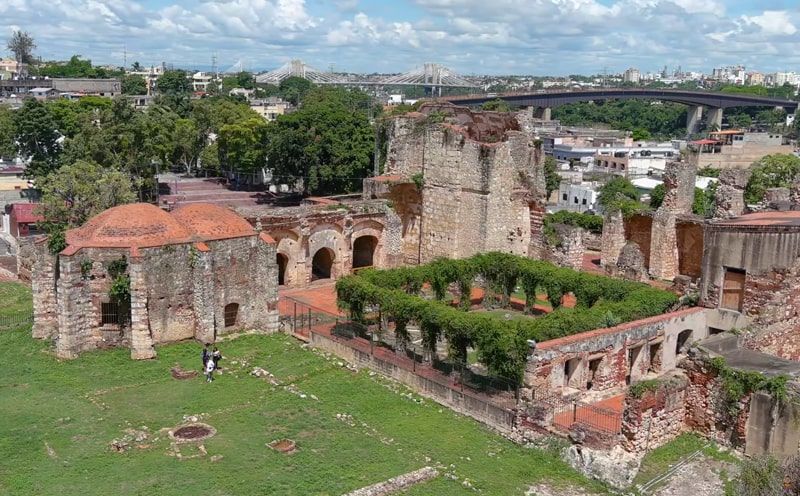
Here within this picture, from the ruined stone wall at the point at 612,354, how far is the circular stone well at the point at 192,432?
25.0 feet

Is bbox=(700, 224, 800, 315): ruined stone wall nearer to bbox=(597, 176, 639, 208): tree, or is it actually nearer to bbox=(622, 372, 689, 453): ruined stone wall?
bbox=(622, 372, 689, 453): ruined stone wall

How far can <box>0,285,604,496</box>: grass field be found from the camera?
16.1 m

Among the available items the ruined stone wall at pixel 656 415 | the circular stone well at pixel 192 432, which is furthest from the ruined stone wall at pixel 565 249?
the circular stone well at pixel 192 432

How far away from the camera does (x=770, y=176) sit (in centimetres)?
5153

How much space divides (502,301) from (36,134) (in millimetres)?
43978

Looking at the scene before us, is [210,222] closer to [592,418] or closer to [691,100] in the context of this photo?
[592,418]

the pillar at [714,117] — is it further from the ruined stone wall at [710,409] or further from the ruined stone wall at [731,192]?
the ruined stone wall at [710,409]

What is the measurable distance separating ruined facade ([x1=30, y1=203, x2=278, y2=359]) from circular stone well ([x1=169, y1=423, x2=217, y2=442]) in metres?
5.42

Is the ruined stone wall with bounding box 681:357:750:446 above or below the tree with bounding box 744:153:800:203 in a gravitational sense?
below

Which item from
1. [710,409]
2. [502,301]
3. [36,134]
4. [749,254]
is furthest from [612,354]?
[36,134]

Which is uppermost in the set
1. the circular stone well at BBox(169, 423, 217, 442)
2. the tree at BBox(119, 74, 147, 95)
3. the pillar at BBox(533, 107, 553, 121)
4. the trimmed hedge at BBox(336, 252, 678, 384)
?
the tree at BBox(119, 74, 147, 95)

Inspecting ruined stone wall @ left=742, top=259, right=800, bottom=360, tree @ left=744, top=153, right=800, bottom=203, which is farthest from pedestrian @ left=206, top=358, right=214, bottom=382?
tree @ left=744, top=153, right=800, bottom=203

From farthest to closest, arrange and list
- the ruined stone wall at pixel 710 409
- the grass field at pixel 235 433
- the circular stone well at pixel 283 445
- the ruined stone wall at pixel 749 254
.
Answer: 1. the ruined stone wall at pixel 749 254
2. the circular stone well at pixel 283 445
3. the ruined stone wall at pixel 710 409
4. the grass field at pixel 235 433

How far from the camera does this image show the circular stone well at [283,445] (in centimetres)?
1764
